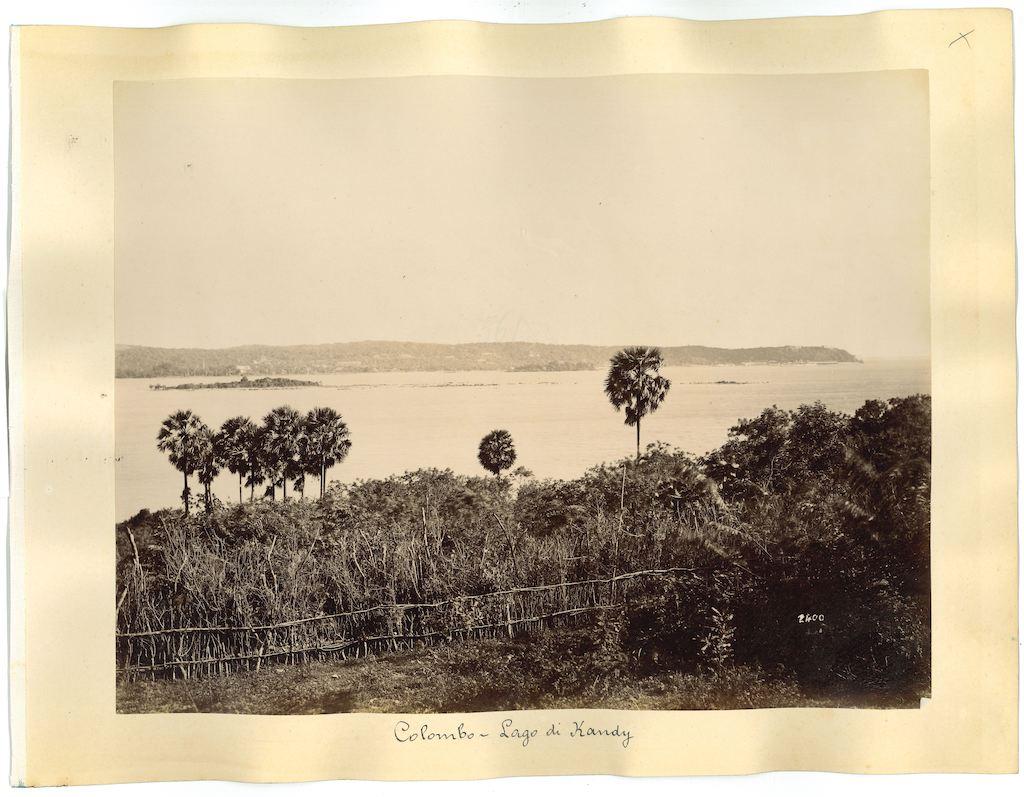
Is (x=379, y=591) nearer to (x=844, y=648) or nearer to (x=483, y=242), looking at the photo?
(x=483, y=242)

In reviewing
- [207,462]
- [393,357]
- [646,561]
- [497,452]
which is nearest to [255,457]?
[207,462]

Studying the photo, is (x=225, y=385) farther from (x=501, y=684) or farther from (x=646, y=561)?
A: (x=646, y=561)

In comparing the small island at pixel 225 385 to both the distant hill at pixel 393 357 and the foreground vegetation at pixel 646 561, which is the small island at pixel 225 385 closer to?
the distant hill at pixel 393 357

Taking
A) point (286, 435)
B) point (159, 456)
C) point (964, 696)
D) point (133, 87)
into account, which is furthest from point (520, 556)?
point (133, 87)

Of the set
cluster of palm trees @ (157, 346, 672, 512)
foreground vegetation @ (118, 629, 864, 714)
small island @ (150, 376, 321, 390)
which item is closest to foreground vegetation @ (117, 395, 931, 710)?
foreground vegetation @ (118, 629, 864, 714)

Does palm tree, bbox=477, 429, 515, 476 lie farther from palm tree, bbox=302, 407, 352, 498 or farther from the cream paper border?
the cream paper border
